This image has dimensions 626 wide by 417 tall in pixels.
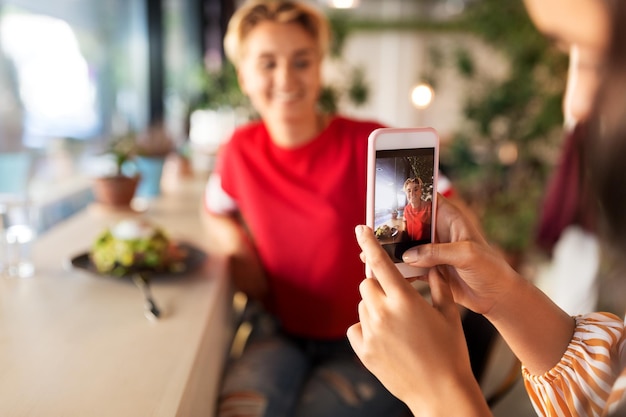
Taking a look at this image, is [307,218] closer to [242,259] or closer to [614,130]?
[242,259]

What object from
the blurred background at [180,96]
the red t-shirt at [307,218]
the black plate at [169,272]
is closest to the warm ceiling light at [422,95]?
the blurred background at [180,96]

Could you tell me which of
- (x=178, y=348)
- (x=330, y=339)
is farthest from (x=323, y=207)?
(x=178, y=348)

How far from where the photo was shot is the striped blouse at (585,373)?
0.56 metres

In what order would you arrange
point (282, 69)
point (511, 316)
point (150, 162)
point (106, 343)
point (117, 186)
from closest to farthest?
point (511, 316)
point (106, 343)
point (282, 69)
point (117, 186)
point (150, 162)

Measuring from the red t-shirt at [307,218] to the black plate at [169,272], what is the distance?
13cm

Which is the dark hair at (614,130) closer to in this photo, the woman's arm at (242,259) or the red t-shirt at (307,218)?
the red t-shirt at (307,218)

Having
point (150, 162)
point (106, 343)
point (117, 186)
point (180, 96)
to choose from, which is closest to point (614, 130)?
point (106, 343)

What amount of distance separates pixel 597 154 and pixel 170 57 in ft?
10.3

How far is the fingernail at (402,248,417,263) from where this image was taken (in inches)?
23.2

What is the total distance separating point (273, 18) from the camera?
120 centimetres

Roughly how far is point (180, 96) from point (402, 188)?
292 centimetres

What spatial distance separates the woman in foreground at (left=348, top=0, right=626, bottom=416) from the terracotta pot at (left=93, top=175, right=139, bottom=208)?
3.93 ft

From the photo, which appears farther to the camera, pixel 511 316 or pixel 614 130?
pixel 511 316

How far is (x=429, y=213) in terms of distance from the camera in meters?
0.61
